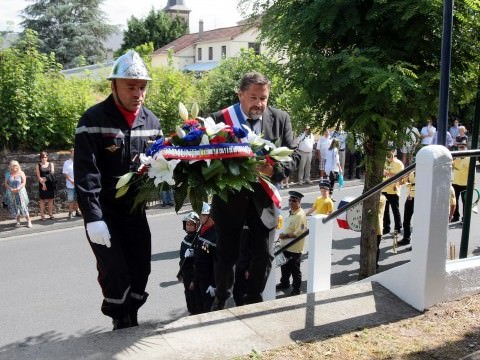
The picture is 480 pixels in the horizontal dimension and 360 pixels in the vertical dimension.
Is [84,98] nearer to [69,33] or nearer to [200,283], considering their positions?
[200,283]

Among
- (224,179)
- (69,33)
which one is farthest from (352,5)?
(69,33)

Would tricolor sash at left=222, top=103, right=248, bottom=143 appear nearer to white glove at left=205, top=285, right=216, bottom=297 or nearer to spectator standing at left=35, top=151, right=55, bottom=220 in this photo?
white glove at left=205, top=285, right=216, bottom=297

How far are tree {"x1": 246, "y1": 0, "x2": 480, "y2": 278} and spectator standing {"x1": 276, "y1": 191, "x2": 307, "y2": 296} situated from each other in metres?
2.32

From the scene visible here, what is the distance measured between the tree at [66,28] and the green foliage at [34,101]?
27.7 meters

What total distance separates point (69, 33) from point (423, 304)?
1687 inches

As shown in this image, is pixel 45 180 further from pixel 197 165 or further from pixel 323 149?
pixel 197 165

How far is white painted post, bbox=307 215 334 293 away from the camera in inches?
206

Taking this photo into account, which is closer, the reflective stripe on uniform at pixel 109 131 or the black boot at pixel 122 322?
the reflective stripe on uniform at pixel 109 131

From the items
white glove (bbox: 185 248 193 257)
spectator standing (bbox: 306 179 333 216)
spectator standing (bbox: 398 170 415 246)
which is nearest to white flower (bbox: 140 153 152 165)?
white glove (bbox: 185 248 193 257)

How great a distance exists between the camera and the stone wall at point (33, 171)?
1388 cm

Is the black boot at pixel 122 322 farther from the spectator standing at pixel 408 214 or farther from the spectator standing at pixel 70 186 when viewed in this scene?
the spectator standing at pixel 70 186

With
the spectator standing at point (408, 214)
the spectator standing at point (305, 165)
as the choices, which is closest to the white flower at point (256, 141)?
the spectator standing at point (408, 214)

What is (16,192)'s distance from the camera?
12.7m

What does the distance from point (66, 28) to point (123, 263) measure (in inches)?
1657
